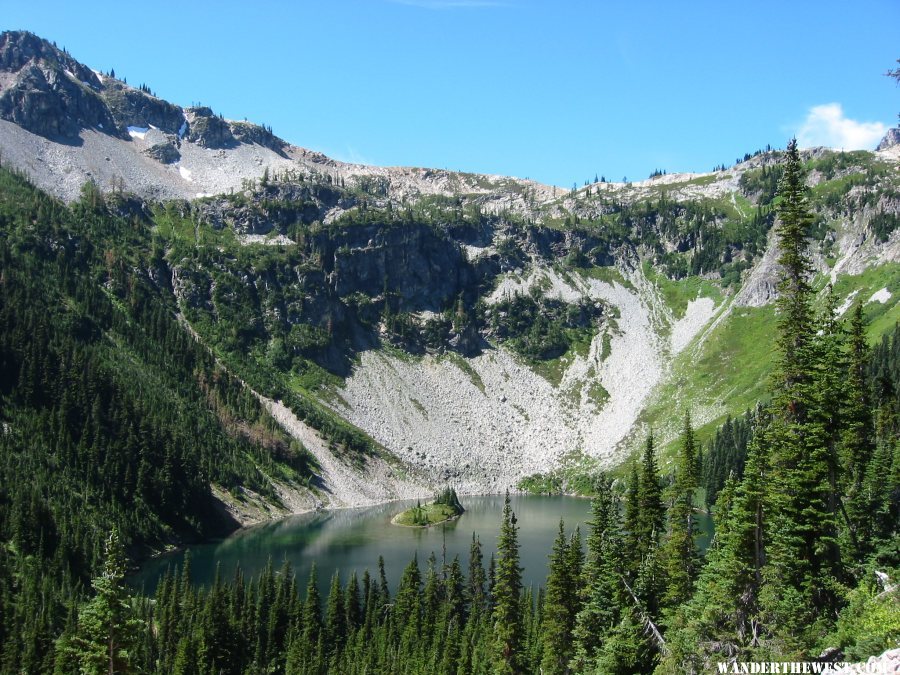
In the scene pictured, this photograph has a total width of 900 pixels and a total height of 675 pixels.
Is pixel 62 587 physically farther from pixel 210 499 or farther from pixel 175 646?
pixel 210 499

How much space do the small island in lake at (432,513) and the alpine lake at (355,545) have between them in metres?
2.49

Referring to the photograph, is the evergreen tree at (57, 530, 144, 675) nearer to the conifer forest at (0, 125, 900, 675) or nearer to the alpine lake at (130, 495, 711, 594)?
the conifer forest at (0, 125, 900, 675)

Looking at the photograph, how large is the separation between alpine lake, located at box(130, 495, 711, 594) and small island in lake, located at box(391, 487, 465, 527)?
2495 mm

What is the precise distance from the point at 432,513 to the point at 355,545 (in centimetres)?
3619

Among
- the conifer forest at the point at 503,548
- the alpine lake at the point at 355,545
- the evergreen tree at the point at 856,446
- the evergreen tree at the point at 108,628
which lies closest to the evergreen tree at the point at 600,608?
the conifer forest at the point at 503,548

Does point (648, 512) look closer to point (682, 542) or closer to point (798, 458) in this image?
point (682, 542)

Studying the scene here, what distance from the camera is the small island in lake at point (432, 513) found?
17596 cm

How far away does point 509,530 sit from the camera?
56562 millimetres

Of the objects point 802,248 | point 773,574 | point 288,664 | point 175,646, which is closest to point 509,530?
point 773,574

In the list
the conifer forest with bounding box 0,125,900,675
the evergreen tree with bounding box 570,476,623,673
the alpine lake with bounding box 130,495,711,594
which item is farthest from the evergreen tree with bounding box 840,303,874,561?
the alpine lake with bounding box 130,495,711,594

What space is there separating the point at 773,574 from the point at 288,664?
2644 inches

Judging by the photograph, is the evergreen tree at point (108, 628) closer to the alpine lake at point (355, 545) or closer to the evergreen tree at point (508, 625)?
the evergreen tree at point (508, 625)

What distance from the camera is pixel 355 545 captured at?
14950cm

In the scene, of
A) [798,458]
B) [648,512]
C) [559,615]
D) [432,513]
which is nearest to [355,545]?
[432,513]
